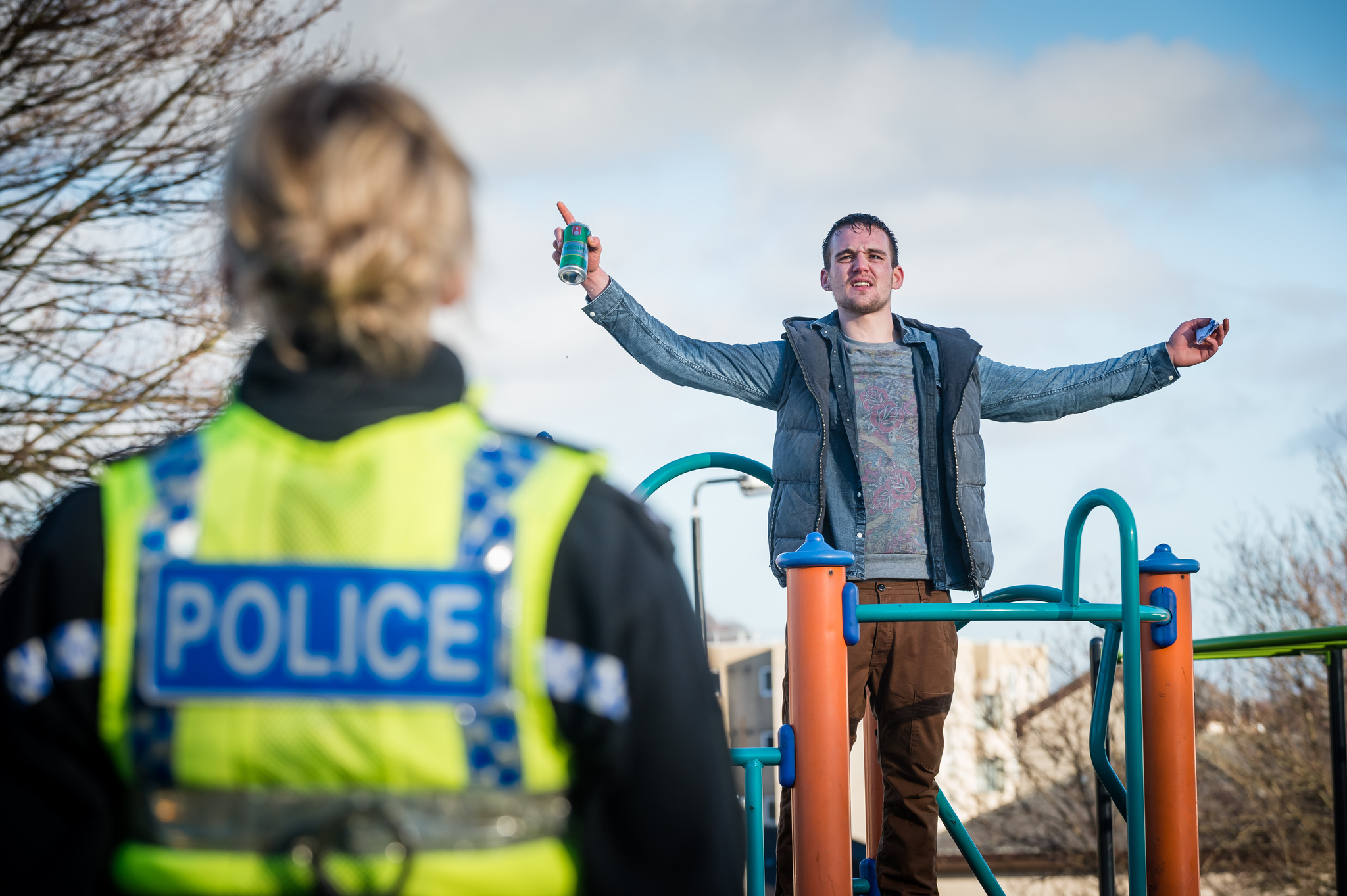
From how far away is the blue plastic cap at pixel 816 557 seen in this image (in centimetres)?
289

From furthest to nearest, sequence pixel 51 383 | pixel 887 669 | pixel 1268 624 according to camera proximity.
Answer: pixel 1268 624, pixel 51 383, pixel 887 669

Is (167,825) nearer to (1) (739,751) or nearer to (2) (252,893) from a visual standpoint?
(2) (252,893)

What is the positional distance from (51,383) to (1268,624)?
56.7 ft

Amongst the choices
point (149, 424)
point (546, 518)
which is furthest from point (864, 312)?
point (149, 424)

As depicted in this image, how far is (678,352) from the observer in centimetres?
372

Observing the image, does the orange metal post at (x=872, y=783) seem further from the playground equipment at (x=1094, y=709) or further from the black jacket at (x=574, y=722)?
the black jacket at (x=574, y=722)

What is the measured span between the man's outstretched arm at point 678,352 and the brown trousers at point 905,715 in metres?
0.72

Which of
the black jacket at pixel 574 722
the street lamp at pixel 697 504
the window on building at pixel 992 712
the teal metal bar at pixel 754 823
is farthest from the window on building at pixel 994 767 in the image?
the black jacket at pixel 574 722

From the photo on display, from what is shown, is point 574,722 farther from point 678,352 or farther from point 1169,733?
point 678,352

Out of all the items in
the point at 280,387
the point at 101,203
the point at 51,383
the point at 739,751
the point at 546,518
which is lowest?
the point at 739,751

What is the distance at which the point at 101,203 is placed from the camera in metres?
7.62

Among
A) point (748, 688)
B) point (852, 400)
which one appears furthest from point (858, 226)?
point (748, 688)

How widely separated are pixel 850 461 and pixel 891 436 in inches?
6.3

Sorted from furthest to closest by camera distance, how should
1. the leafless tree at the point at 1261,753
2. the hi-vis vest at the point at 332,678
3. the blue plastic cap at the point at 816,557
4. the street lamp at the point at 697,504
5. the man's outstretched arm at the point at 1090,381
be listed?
the leafless tree at the point at 1261,753 < the street lamp at the point at 697,504 < the man's outstretched arm at the point at 1090,381 < the blue plastic cap at the point at 816,557 < the hi-vis vest at the point at 332,678
